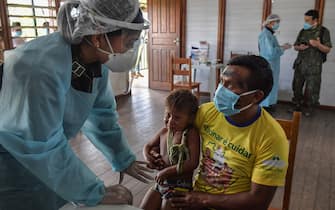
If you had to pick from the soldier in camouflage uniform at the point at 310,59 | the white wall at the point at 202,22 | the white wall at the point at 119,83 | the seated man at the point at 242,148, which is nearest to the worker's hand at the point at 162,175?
the seated man at the point at 242,148

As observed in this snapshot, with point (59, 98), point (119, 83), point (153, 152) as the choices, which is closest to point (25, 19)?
point (119, 83)

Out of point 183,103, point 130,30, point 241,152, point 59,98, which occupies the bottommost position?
point 241,152

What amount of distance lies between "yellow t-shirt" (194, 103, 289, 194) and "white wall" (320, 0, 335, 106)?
4122 mm

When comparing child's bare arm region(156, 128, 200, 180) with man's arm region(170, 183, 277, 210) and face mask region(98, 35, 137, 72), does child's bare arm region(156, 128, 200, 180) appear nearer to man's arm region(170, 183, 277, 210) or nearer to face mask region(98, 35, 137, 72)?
man's arm region(170, 183, 277, 210)

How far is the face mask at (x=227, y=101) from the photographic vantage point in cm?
116

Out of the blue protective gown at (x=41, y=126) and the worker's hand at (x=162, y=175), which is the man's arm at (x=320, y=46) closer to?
the worker's hand at (x=162, y=175)

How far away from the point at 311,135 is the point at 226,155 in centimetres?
290

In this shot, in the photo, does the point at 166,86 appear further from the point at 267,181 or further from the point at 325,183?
the point at 267,181

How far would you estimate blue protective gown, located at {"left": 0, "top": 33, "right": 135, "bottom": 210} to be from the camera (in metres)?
0.79

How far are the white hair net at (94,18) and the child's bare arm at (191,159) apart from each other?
566 millimetres

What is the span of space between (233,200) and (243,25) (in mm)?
4599

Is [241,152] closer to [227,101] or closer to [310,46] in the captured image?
[227,101]

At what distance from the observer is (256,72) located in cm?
112

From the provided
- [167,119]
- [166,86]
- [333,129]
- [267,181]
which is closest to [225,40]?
[166,86]
